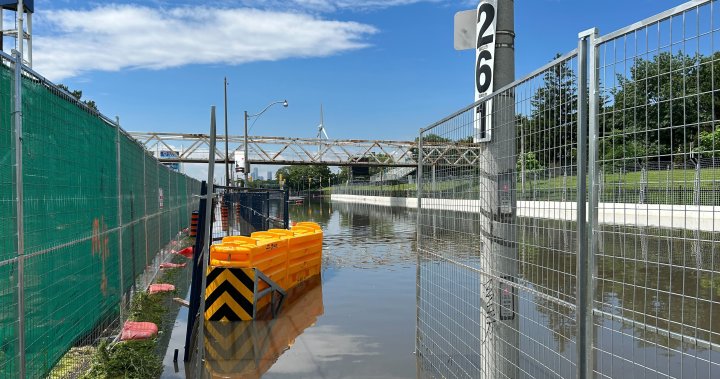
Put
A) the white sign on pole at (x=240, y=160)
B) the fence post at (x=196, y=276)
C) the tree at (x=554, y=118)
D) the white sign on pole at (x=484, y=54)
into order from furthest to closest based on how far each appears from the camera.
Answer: the white sign on pole at (x=240, y=160), the fence post at (x=196, y=276), the white sign on pole at (x=484, y=54), the tree at (x=554, y=118)

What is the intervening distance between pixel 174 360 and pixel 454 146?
3.95 meters

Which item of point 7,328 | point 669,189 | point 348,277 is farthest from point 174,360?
point 348,277

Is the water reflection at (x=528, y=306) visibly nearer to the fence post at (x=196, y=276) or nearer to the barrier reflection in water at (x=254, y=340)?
the barrier reflection in water at (x=254, y=340)

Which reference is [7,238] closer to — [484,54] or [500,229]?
[500,229]

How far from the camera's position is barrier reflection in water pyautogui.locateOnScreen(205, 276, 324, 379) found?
6.66 metres

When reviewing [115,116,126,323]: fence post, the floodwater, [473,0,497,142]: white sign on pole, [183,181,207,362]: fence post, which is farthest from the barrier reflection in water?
[473,0,497,142]: white sign on pole

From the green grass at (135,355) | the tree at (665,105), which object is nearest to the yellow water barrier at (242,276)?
the green grass at (135,355)

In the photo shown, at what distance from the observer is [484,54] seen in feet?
17.0

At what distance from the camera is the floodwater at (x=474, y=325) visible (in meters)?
3.45

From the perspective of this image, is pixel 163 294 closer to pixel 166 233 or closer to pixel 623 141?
pixel 166 233

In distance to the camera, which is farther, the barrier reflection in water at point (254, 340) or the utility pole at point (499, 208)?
the barrier reflection in water at point (254, 340)

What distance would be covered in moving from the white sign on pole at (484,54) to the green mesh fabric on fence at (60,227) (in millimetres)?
3542

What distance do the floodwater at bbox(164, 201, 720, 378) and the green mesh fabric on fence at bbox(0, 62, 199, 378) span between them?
1.57m

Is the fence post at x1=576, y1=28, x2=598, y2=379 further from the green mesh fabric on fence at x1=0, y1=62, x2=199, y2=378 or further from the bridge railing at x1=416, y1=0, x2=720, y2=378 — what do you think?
the green mesh fabric on fence at x1=0, y1=62, x2=199, y2=378
